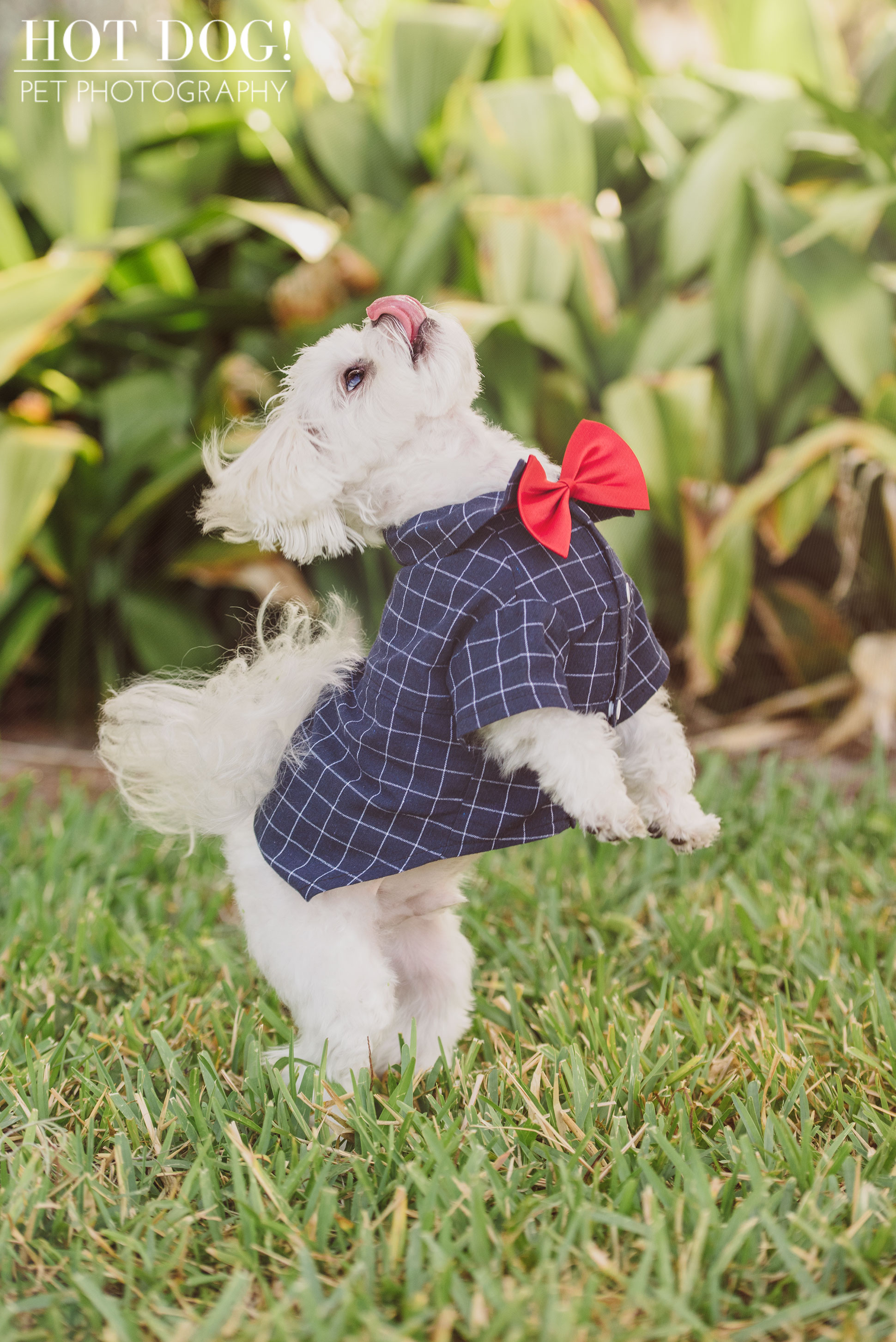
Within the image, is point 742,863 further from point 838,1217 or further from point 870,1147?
point 838,1217

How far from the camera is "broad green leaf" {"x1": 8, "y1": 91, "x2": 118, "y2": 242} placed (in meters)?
2.82

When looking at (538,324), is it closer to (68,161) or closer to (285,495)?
(68,161)

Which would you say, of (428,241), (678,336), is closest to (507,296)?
(428,241)

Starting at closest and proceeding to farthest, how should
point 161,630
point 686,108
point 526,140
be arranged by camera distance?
point 526,140 → point 161,630 → point 686,108

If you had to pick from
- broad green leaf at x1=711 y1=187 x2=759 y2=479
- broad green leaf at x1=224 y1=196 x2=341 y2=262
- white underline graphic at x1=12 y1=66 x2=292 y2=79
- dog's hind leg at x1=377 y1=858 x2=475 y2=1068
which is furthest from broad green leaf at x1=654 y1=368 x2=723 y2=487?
white underline graphic at x1=12 y1=66 x2=292 y2=79

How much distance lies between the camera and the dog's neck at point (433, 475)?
104 centimetres

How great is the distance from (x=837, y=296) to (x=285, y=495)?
1.93 m

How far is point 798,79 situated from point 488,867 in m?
2.06

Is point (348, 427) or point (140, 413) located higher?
point (348, 427)

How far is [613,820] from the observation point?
3.06ft

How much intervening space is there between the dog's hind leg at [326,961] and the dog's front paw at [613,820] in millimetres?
318

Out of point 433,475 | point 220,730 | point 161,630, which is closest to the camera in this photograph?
point 433,475

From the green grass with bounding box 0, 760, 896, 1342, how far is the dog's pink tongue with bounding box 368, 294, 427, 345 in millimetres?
774

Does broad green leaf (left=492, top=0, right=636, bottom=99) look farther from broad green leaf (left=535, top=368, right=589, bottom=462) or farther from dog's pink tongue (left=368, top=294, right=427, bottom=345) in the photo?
dog's pink tongue (left=368, top=294, right=427, bottom=345)
